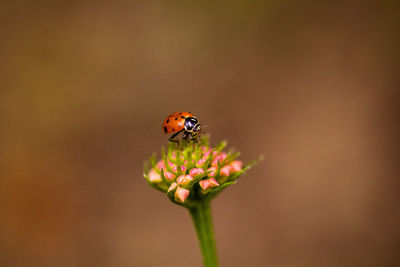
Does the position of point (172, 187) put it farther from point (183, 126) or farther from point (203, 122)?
point (203, 122)

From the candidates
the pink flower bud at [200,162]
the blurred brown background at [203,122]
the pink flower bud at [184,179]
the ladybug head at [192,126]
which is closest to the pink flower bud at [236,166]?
the pink flower bud at [200,162]

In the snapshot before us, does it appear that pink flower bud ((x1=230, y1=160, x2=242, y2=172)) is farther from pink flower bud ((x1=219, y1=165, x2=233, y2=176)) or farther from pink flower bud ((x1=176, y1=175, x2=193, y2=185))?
pink flower bud ((x1=176, y1=175, x2=193, y2=185))

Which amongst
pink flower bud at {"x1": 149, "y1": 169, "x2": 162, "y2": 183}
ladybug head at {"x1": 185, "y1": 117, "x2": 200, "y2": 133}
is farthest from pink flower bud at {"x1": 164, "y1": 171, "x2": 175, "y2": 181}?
ladybug head at {"x1": 185, "y1": 117, "x2": 200, "y2": 133}

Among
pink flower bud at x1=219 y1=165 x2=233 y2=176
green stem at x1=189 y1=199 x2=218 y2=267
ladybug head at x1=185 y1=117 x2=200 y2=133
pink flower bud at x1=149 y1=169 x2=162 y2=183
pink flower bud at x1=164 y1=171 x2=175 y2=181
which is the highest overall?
ladybug head at x1=185 y1=117 x2=200 y2=133

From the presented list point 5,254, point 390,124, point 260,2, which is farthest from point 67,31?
point 390,124

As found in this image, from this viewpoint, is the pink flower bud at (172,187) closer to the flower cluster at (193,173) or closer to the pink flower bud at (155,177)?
the flower cluster at (193,173)

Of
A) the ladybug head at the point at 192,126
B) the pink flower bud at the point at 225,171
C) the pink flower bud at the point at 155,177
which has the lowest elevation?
the pink flower bud at the point at 225,171

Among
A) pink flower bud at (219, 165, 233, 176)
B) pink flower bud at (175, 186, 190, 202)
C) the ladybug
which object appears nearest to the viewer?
pink flower bud at (175, 186, 190, 202)
